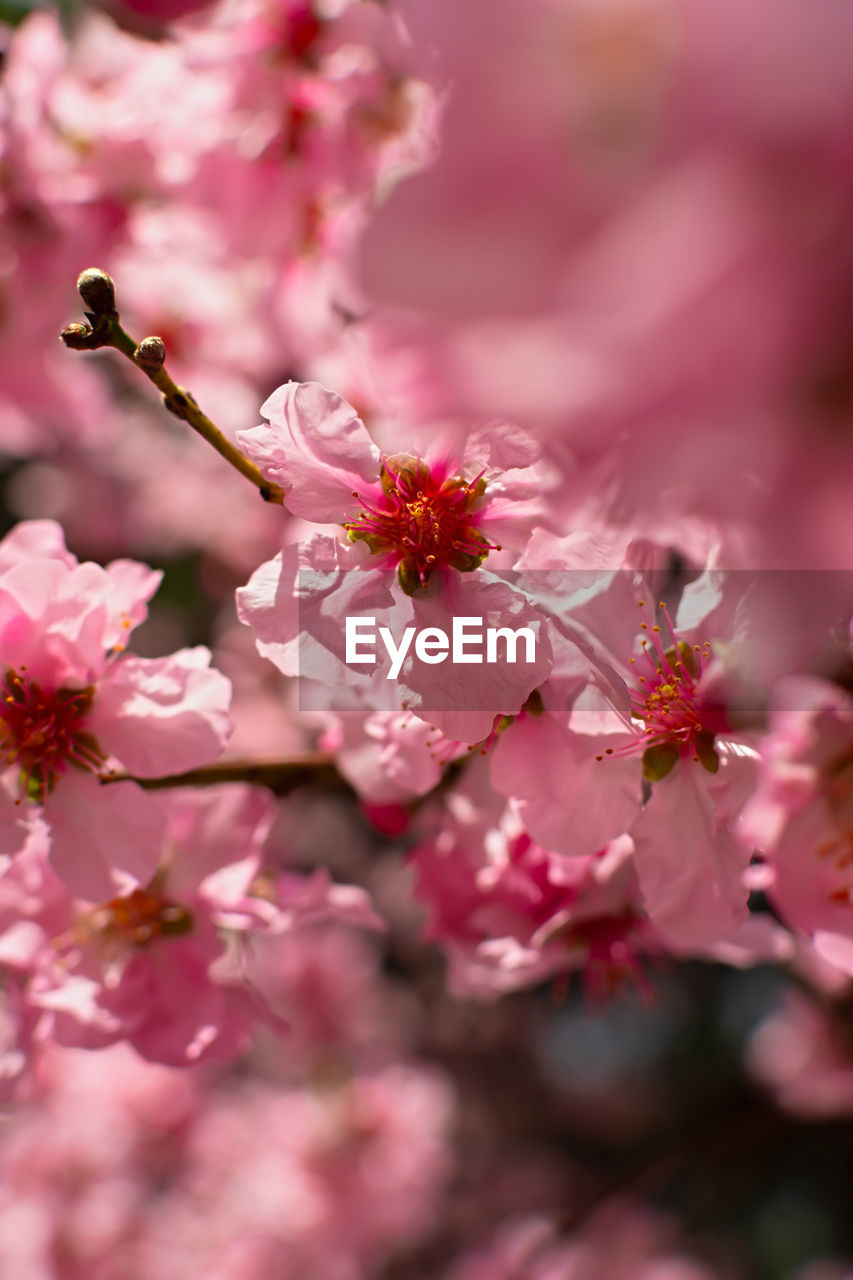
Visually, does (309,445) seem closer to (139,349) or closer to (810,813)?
(139,349)

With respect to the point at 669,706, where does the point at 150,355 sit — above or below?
above

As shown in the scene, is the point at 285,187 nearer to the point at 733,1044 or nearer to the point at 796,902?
the point at 796,902

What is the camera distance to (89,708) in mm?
818

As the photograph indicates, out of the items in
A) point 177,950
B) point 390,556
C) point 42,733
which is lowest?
point 177,950

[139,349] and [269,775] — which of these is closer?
[139,349]

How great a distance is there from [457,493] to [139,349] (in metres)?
0.24

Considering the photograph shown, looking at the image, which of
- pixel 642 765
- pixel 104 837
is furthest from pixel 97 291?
pixel 642 765

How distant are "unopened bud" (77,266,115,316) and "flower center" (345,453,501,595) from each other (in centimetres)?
22

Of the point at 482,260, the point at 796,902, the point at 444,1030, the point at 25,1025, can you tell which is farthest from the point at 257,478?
the point at 444,1030

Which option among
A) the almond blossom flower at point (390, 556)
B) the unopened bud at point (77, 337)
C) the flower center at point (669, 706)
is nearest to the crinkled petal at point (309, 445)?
the almond blossom flower at point (390, 556)

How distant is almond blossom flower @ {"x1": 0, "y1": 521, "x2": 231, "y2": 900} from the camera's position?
2.52 ft

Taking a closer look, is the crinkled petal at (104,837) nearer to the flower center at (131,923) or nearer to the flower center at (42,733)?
the flower center at (42,733)

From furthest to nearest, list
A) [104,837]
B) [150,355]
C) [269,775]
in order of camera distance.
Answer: [269,775] → [104,837] → [150,355]

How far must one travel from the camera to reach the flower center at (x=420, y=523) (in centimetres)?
72
